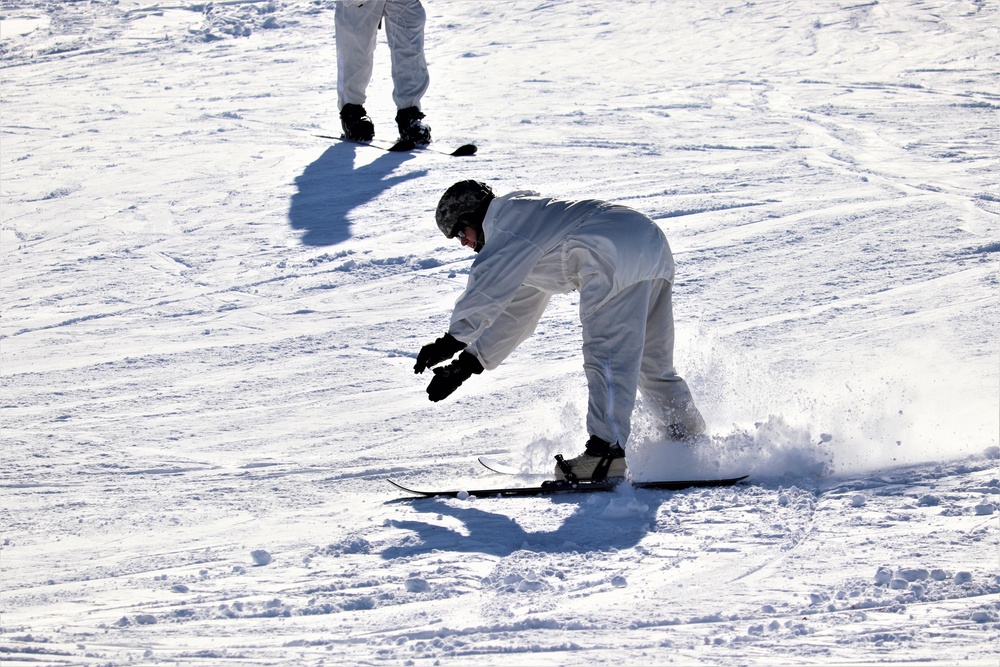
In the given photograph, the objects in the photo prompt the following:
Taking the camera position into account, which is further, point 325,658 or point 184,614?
point 184,614

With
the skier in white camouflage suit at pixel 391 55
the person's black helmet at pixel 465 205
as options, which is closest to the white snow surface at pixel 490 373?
the skier in white camouflage suit at pixel 391 55

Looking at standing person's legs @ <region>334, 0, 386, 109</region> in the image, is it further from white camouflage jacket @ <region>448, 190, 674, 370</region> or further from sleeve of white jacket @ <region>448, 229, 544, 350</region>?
sleeve of white jacket @ <region>448, 229, 544, 350</region>

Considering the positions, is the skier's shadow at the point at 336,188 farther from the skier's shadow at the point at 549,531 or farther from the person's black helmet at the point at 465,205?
the skier's shadow at the point at 549,531

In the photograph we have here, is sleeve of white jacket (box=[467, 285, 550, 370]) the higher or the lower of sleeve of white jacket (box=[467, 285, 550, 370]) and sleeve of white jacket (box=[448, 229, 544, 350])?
the lower

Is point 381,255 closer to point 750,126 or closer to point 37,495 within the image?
point 37,495

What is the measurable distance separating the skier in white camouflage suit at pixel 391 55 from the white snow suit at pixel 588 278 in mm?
5252

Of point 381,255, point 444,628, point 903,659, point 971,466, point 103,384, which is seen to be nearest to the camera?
point 903,659

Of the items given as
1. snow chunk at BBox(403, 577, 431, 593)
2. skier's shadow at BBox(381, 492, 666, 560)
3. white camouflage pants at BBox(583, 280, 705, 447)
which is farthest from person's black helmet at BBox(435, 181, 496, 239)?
snow chunk at BBox(403, 577, 431, 593)

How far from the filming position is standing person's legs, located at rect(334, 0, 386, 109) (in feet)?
30.9

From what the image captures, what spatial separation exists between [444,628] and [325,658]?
1.15ft

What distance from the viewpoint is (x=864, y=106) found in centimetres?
1071

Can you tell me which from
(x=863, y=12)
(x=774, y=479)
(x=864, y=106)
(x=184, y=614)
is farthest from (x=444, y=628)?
(x=863, y=12)

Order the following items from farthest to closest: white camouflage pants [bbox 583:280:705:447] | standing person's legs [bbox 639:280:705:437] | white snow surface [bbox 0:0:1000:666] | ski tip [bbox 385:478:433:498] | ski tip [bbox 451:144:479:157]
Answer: ski tip [bbox 451:144:479:157]
standing person's legs [bbox 639:280:705:437]
ski tip [bbox 385:478:433:498]
white camouflage pants [bbox 583:280:705:447]
white snow surface [bbox 0:0:1000:666]

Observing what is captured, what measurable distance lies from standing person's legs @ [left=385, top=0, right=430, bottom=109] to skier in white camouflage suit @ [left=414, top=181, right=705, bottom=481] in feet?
17.1
